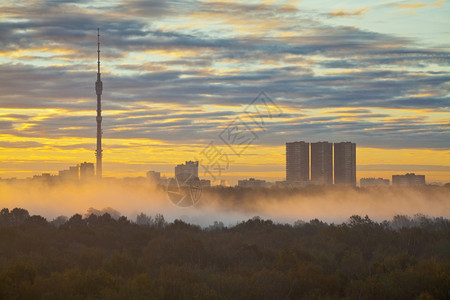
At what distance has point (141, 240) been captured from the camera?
90.7 m

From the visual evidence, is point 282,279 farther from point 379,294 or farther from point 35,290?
point 35,290

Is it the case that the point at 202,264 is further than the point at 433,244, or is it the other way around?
the point at 433,244

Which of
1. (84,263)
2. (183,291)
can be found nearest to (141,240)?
(84,263)

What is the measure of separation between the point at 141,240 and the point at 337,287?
42499mm

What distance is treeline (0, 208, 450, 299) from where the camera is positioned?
149 ft

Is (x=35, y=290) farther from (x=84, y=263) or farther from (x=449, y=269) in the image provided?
(x=449, y=269)

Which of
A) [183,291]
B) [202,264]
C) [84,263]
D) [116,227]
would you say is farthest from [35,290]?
[116,227]

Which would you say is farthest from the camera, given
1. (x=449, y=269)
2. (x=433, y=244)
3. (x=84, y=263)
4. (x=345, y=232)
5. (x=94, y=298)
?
(x=345, y=232)

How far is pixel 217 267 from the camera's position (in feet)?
222

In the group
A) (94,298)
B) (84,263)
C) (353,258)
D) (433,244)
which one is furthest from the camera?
(433,244)

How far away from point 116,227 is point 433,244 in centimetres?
4779

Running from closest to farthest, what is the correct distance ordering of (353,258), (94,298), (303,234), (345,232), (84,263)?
(94,298) → (84,263) → (353,258) → (345,232) → (303,234)

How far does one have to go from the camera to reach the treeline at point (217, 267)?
4538 cm

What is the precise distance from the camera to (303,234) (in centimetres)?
11906
